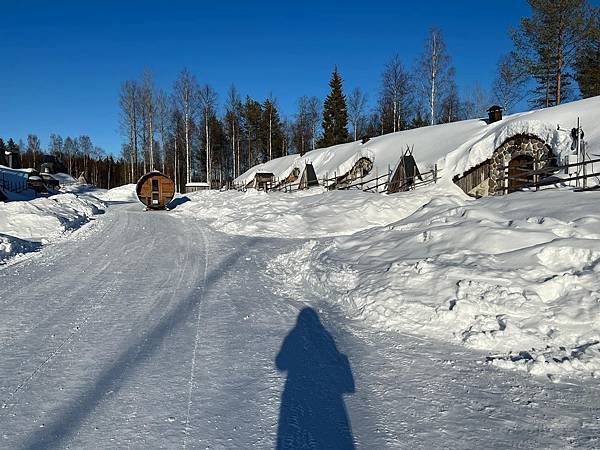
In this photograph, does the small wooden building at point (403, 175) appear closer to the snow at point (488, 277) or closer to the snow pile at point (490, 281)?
the snow at point (488, 277)

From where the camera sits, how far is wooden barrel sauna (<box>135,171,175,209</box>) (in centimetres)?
2191

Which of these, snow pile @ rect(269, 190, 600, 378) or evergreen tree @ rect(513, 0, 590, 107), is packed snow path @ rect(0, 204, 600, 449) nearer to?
snow pile @ rect(269, 190, 600, 378)

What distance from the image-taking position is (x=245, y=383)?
3.29 meters

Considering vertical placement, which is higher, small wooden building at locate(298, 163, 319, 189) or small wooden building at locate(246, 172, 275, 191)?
small wooden building at locate(246, 172, 275, 191)

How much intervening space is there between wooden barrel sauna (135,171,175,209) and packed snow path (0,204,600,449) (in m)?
17.1

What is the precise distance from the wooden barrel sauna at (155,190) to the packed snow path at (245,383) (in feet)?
56.0

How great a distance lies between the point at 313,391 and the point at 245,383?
24.5 inches

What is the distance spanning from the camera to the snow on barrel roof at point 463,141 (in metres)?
15.5

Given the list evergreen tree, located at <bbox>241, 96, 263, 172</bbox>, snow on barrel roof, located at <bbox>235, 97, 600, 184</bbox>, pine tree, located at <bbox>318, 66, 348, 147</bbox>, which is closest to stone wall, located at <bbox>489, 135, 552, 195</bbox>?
snow on barrel roof, located at <bbox>235, 97, 600, 184</bbox>

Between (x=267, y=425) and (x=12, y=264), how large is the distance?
322 inches

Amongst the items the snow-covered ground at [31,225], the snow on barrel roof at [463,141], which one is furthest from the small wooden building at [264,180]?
the snow-covered ground at [31,225]

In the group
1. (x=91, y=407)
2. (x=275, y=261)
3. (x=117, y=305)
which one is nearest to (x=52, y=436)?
(x=91, y=407)

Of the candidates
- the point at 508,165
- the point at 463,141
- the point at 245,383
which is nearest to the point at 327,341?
the point at 245,383

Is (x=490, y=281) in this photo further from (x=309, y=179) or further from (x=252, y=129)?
(x=252, y=129)
